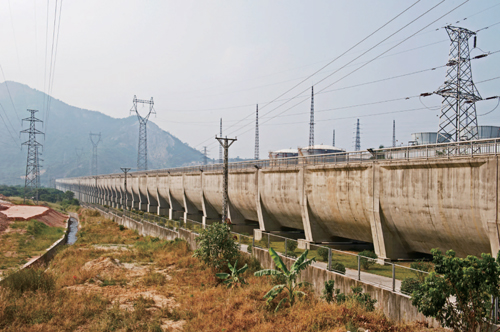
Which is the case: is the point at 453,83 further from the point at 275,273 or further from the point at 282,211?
the point at 275,273

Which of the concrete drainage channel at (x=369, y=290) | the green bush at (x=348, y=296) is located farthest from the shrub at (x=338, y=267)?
the green bush at (x=348, y=296)

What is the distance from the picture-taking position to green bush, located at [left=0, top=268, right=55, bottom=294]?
18.7 meters

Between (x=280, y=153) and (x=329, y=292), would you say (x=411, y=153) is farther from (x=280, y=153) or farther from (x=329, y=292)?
(x=280, y=153)

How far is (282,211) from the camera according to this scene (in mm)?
32188

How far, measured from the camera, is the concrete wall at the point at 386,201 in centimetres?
1691

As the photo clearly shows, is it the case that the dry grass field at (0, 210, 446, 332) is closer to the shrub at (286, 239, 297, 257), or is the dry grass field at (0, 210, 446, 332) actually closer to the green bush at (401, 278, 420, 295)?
the green bush at (401, 278, 420, 295)

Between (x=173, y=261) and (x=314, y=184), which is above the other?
(x=314, y=184)

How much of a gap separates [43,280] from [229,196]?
75.5 ft

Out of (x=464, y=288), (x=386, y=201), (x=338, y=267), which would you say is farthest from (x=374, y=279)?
(x=386, y=201)

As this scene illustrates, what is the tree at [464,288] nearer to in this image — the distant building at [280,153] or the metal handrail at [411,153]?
the metal handrail at [411,153]

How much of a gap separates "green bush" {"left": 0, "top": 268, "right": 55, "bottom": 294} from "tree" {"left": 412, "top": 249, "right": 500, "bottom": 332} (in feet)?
61.5

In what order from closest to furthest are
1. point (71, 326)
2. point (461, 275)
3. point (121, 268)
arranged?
point (461, 275)
point (71, 326)
point (121, 268)

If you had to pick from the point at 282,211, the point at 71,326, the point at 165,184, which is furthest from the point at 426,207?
the point at 165,184

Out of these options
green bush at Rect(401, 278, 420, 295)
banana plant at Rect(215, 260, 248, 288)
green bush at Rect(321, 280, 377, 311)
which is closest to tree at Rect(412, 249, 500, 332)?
green bush at Rect(401, 278, 420, 295)
